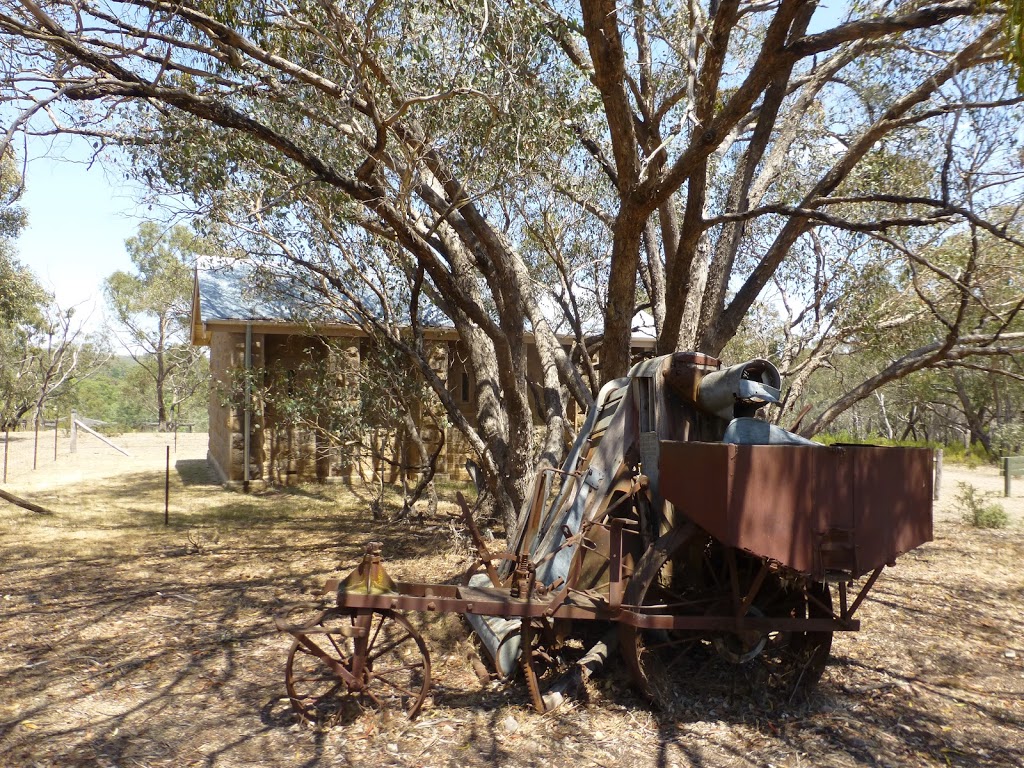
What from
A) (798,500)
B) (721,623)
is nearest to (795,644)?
(721,623)

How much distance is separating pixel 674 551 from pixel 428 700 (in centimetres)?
181

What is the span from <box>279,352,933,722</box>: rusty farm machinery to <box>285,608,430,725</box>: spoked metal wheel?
2 centimetres

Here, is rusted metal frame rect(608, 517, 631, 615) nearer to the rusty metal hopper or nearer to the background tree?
the rusty metal hopper

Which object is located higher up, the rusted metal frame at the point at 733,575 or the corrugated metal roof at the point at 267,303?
the corrugated metal roof at the point at 267,303

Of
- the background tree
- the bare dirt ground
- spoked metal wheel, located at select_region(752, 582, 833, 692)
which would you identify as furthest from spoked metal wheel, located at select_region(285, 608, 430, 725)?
the background tree

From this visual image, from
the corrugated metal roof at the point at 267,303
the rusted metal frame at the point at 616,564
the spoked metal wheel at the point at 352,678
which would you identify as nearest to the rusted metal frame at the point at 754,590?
the rusted metal frame at the point at 616,564

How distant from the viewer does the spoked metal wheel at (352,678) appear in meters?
4.48

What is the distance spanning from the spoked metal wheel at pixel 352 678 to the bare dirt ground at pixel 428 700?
0.13m

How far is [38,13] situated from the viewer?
16.9 feet

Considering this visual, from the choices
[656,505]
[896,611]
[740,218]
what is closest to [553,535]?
[656,505]

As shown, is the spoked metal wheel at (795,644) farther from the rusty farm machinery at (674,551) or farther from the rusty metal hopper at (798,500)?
the rusty metal hopper at (798,500)

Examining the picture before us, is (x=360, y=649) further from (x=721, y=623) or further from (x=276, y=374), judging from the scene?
(x=276, y=374)

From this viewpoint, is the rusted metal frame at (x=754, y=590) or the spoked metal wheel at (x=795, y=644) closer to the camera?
the rusted metal frame at (x=754, y=590)

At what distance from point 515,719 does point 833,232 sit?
9332 millimetres
